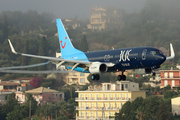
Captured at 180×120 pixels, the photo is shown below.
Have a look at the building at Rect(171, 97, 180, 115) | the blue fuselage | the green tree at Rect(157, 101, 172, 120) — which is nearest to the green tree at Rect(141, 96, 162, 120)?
the green tree at Rect(157, 101, 172, 120)

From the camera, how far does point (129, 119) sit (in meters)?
156

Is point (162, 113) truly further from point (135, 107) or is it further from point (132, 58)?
point (132, 58)

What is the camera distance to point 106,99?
556 ft

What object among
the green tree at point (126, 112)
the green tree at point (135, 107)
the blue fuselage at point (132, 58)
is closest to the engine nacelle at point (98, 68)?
the blue fuselage at point (132, 58)

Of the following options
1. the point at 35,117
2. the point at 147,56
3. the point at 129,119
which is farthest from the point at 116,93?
the point at 147,56

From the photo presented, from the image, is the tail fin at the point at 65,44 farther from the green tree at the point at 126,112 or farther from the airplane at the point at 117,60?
the green tree at the point at 126,112

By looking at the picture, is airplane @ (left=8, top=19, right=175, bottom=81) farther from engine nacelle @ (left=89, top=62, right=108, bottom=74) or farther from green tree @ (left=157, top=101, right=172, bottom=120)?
green tree @ (left=157, top=101, right=172, bottom=120)

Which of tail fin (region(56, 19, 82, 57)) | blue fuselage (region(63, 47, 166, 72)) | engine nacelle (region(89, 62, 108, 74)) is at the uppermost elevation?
tail fin (region(56, 19, 82, 57))

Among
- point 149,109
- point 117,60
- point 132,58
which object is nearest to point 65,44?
point 117,60

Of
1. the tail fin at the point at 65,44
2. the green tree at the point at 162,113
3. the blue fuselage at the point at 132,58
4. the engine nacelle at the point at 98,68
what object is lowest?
the green tree at the point at 162,113

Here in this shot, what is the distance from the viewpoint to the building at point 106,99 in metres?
166

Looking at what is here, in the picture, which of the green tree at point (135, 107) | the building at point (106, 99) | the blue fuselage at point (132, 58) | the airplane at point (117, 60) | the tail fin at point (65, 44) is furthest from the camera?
the building at point (106, 99)

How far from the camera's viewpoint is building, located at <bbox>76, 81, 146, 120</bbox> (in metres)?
166

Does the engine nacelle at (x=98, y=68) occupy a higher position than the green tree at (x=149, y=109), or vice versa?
the engine nacelle at (x=98, y=68)
